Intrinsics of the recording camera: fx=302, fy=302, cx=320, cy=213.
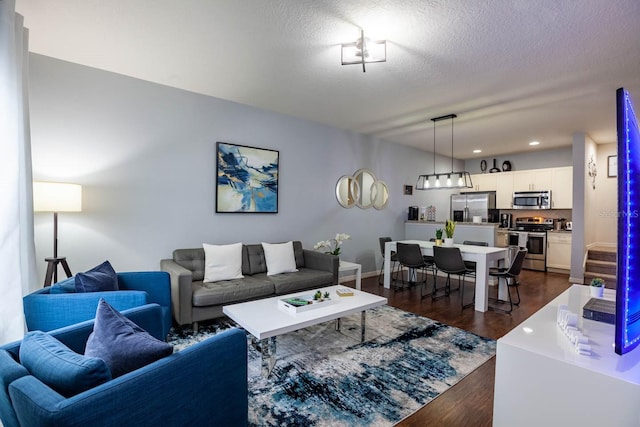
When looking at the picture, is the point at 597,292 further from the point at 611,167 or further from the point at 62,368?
the point at 611,167

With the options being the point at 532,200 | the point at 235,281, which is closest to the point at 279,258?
the point at 235,281

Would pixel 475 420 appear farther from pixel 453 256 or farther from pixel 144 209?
pixel 144 209

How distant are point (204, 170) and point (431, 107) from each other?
3.19 meters

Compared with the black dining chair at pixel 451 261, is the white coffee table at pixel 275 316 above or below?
below

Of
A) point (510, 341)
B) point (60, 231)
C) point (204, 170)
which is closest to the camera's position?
point (510, 341)

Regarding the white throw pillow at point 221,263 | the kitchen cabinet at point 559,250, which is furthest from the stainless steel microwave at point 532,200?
the white throw pillow at point 221,263

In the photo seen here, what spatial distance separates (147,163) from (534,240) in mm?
7556

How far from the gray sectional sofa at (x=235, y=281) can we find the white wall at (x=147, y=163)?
31cm

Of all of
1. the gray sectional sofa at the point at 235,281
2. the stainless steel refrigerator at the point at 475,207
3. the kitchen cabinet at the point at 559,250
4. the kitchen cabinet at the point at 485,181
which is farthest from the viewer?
the kitchen cabinet at the point at 485,181

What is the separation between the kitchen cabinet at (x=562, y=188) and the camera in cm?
643

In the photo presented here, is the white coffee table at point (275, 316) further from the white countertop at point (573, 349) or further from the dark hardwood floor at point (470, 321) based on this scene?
the white countertop at point (573, 349)

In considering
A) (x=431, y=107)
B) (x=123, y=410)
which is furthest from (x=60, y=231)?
(x=431, y=107)

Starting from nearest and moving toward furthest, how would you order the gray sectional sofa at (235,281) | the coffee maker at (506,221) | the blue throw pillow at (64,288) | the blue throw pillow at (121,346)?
the blue throw pillow at (121,346) → the blue throw pillow at (64,288) → the gray sectional sofa at (235,281) → the coffee maker at (506,221)

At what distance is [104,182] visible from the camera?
3260mm
